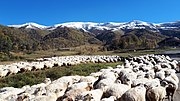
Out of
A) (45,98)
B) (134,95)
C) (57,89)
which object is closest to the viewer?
(45,98)

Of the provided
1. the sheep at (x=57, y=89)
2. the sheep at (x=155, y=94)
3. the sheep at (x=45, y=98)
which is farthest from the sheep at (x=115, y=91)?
the sheep at (x=45, y=98)

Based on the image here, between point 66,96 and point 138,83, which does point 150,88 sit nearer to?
point 138,83

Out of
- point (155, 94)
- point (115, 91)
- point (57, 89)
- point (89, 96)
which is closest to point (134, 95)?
point (115, 91)

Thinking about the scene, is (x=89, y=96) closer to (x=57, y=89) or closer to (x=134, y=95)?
(x=134, y=95)

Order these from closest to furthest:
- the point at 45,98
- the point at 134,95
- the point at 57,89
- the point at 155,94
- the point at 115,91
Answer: the point at 45,98 → the point at 134,95 → the point at 115,91 → the point at 57,89 → the point at 155,94

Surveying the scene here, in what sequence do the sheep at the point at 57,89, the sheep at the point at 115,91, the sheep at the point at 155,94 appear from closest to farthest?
the sheep at the point at 115,91 → the sheep at the point at 57,89 → the sheep at the point at 155,94

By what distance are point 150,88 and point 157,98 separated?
1.73 feet

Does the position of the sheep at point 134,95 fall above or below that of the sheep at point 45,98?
below

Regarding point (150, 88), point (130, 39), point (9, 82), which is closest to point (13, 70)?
point (9, 82)

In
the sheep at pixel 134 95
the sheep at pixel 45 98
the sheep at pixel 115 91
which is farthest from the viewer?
the sheep at pixel 115 91

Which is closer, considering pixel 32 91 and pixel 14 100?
pixel 14 100

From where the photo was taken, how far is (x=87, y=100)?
1071 cm

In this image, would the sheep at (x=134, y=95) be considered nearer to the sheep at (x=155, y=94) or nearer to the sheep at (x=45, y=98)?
the sheep at (x=155, y=94)

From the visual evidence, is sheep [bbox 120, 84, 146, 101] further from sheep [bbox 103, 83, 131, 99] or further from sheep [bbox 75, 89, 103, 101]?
sheep [bbox 75, 89, 103, 101]
